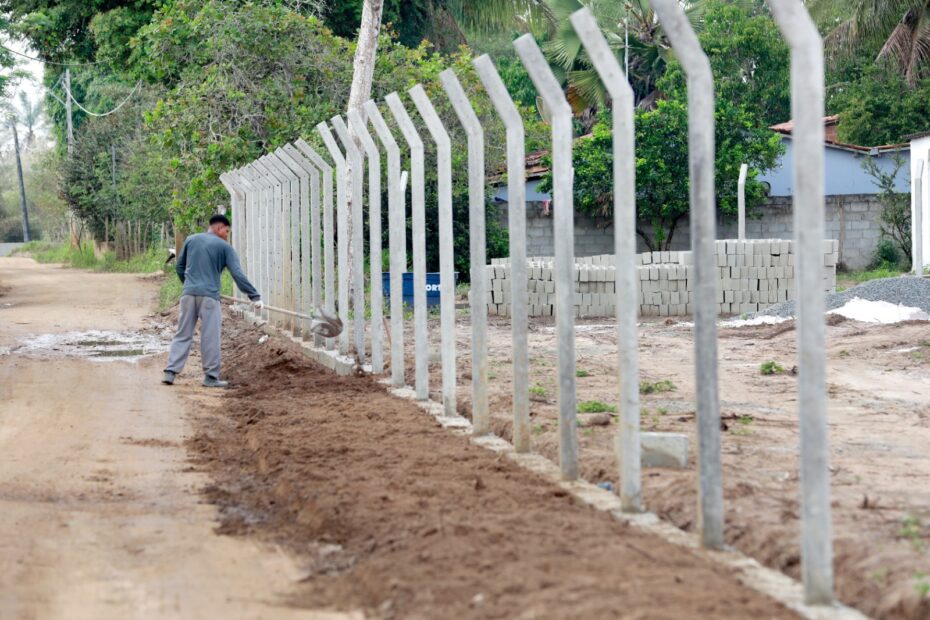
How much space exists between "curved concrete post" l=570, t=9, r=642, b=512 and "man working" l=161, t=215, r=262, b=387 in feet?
25.3

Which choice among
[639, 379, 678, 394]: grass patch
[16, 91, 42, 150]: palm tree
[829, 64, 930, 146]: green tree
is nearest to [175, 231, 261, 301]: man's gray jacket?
[639, 379, 678, 394]: grass patch

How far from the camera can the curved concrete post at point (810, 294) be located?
462cm

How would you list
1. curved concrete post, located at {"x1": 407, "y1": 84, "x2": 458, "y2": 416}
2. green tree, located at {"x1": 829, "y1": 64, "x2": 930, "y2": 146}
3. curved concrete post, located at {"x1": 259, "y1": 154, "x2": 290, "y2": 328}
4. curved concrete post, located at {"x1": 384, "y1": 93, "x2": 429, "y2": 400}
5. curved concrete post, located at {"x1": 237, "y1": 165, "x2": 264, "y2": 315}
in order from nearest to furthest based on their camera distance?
curved concrete post, located at {"x1": 407, "y1": 84, "x2": 458, "y2": 416}
curved concrete post, located at {"x1": 384, "y1": 93, "x2": 429, "y2": 400}
curved concrete post, located at {"x1": 259, "y1": 154, "x2": 290, "y2": 328}
curved concrete post, located at {"x1": 237, "y1": 165, "x2": 264, "y2": 315}
green tree, located at {"x1": 829, "y1": 64, "x2": 930, "y2": 146}

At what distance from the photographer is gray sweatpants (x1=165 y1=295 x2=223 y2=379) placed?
13.4 meters

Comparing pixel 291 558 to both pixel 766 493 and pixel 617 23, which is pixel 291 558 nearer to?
pixel 766 493

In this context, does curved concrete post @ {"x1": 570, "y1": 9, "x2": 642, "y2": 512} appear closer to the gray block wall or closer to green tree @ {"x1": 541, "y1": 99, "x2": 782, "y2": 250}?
green tree @ {"x1": 541, "y1": 99, "x2": 782, "y2": 250}

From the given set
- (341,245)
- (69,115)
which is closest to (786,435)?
(341,245)

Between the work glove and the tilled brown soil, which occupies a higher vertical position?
the work glove

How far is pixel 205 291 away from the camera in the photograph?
1359 centimetres

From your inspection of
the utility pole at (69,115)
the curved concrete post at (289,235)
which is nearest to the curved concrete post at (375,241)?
the curved concrete post at (289,235)

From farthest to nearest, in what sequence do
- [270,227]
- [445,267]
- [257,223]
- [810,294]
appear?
[257,223] → [270,227] → [445,267] → [810,294]

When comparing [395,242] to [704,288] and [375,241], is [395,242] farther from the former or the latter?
[704,288]

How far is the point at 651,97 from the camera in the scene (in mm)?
42031

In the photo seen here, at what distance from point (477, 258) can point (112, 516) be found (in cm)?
320
